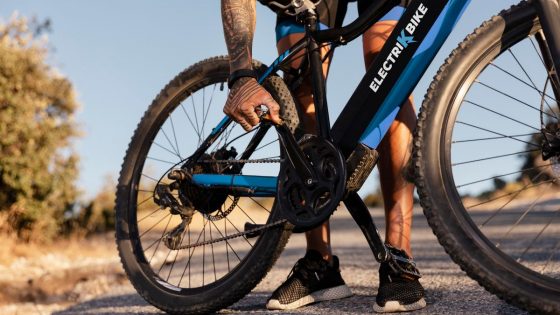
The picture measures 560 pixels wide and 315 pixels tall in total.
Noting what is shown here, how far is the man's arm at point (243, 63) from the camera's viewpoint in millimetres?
2910

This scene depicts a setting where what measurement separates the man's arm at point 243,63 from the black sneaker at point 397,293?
0.76 m

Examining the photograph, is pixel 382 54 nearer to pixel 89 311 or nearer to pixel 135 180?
pixel 135 180

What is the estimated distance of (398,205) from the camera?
3.06 metres

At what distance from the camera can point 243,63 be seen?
3076 millimetres

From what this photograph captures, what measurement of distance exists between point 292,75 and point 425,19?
774mm

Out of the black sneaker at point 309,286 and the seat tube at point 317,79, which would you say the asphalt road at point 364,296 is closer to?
the black sneaker at point 309,286

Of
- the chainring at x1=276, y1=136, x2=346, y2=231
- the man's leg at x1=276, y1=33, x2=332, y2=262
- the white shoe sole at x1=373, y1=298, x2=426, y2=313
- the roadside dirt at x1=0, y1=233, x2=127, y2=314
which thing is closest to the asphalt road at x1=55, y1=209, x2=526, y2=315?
the white shoe sole at x1=373, y1=298, x2=426, y2=313

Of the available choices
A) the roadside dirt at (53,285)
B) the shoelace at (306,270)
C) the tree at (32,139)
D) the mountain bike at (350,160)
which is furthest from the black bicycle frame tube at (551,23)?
the tree at (32,139)

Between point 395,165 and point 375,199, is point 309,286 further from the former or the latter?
point 375,199

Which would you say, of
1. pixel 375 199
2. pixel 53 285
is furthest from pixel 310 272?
pixel 375 199

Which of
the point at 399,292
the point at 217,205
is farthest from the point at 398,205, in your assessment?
the point at 217,205

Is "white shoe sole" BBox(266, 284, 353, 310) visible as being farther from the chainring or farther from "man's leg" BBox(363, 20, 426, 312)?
the chainring

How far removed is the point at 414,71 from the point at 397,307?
3.02ft

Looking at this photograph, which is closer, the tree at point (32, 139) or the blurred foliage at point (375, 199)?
the tree at point (32, 139)
